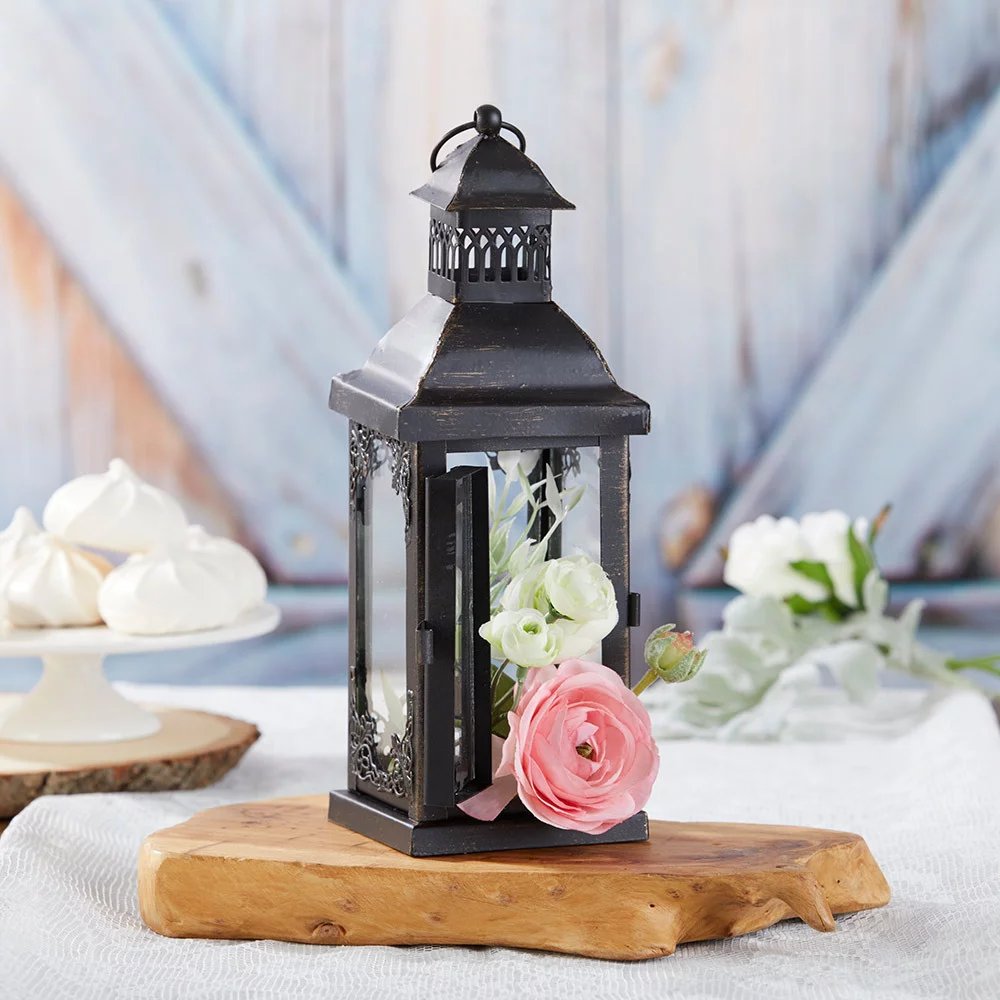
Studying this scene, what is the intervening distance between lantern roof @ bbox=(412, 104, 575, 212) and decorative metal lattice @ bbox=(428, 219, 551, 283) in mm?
19

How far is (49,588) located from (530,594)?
56 cm

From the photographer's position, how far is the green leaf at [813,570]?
1.79 m

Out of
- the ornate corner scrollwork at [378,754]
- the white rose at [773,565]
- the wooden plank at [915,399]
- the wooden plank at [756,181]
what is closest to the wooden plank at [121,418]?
the wooden plank at [756,181]

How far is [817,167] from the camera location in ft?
9.96

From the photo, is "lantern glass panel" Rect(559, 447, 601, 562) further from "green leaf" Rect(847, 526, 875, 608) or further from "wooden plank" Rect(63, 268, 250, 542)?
"wooden plank" Rect(63, 268, 250, 542)

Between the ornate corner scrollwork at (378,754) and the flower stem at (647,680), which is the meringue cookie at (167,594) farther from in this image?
the flower stem at (647,680)

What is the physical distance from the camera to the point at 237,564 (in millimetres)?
1532

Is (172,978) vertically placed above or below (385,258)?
below


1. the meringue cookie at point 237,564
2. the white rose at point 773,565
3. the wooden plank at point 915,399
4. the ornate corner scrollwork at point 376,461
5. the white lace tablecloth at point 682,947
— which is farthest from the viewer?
the wooden plank at point 915,399

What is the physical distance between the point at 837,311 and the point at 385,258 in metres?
0.81

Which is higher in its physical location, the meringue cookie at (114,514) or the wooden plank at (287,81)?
the wooden plank at (287,81)

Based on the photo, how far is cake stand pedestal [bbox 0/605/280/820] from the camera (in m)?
1.42

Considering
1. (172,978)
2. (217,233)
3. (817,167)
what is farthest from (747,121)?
(172,978)

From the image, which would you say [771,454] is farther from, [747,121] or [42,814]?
[42,814]
